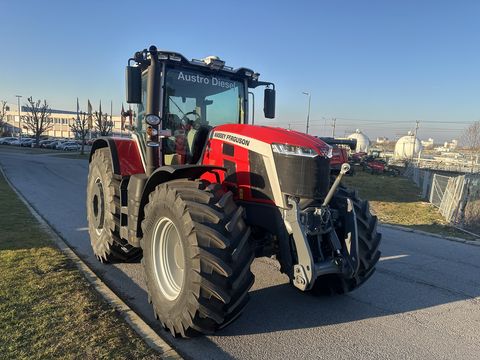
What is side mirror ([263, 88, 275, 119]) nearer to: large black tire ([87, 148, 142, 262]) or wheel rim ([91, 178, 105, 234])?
large black tire ([87, 148, 142, 262])

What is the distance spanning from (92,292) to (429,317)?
364 centimetres

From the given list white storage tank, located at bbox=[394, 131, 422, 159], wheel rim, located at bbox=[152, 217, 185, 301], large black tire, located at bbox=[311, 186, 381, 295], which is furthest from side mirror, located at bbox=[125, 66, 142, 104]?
white storage tank, located at bbox=[394, 131, 422, 159]

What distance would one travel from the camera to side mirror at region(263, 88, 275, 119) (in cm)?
561

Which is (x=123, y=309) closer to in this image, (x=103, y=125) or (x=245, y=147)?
(x=245, y=147)

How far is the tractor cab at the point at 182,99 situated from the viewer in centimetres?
445

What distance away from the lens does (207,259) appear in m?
3.19

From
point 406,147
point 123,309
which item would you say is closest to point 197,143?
point 123,309

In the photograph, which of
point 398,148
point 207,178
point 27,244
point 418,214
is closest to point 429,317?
point 207,178

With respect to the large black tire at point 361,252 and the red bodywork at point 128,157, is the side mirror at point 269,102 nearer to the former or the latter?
the large black tire at point 361,252

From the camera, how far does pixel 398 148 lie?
208ft

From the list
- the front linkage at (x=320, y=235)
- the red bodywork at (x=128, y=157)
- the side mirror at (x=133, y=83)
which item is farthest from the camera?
the red bodywork at (x=128, y=157)

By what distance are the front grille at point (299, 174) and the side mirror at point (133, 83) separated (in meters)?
1.76

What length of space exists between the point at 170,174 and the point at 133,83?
1103 mm

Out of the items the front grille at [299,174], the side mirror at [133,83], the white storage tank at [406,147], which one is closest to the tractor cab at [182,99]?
the side mirror at [133,83]
